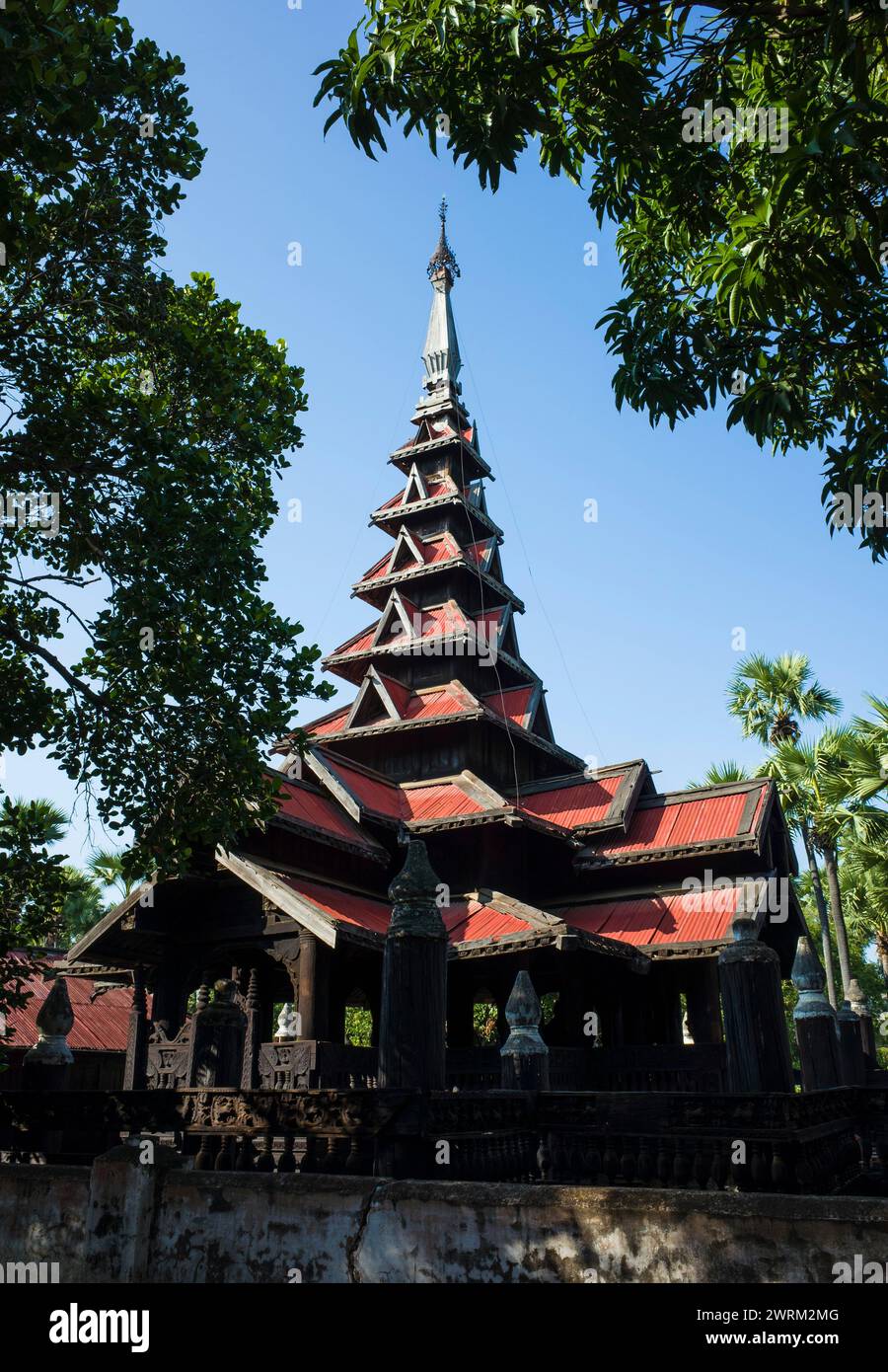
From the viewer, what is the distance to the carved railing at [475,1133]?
6.30 m

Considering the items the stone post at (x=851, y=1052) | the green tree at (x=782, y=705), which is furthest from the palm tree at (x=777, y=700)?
the stone post at (x=851, y=1052)

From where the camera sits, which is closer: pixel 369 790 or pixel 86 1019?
pixel 369 790

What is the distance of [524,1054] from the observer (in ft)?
35.9

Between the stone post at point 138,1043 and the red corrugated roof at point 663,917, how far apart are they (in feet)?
26.0

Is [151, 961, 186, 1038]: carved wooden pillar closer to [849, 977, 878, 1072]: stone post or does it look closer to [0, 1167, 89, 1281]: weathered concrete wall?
[849, 977, 878, 1072]: stone post

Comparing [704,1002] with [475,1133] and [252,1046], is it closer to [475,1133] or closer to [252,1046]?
[252,1046]

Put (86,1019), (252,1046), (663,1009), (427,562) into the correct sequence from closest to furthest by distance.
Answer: (252,1046), (663,1009), (86,1019), (427,562)

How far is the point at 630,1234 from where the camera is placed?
346cm

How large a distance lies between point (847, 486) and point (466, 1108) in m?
7.08

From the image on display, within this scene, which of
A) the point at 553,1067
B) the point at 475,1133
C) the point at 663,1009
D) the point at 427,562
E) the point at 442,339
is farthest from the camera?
the point at 442,339

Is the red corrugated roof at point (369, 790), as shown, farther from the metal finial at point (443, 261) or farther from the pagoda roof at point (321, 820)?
the metal finial at point (443, 261)

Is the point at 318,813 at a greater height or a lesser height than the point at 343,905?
greater

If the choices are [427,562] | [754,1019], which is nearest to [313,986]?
[754,1019]

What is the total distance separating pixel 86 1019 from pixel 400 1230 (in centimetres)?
2525
